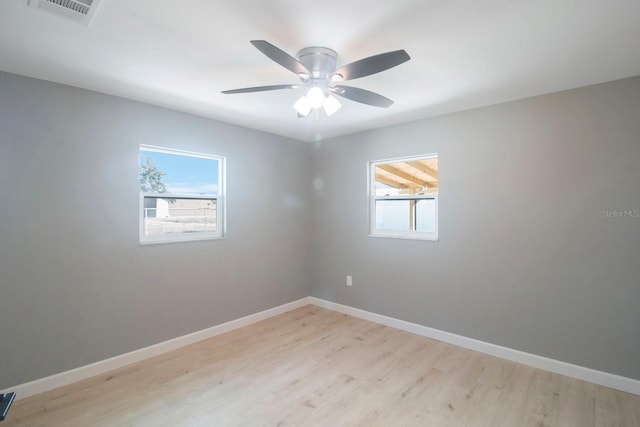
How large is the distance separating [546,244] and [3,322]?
4447 mm

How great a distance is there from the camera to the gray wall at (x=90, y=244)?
225 cm

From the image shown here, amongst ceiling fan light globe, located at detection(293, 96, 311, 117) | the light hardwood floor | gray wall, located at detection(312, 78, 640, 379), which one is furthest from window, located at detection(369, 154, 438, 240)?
ceiling fan light globe, located at detection(293, 96, 311, 117)

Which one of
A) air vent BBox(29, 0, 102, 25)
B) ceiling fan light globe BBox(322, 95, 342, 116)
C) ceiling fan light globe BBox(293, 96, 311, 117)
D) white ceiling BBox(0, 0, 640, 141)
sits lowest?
ceiling fan light globe BBox(293, 96, 311, 117)

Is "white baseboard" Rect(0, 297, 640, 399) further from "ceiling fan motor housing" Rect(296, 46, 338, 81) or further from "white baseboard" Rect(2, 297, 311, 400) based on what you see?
"ceiling fan motor housing" Rect(296, 46, 338, 81)

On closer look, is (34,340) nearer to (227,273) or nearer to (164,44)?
(227,273)

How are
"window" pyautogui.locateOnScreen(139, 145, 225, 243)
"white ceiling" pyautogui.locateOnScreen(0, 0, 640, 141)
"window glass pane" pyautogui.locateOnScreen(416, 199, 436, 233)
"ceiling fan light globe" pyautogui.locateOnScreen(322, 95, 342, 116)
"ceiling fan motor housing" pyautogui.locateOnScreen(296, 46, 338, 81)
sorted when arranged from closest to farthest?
1. "white ceiling" pyautogui.locateOnScreen(0, 0, 640, 141)
2. "ceiling fan motor housing" pyautogui.locateOnScreen(296, 46, 338, 81)
3. "ceiling fan light globe" pyautogui.locateOnScreen(322, 95, 342, 116)
4. "window" pyautogui.locateOnScreen(139, 145, 225, 243)
5. "window glass pane" pyautogui.locateOnScreen(416, 199, 436, 233)

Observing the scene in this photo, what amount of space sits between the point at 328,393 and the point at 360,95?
7.40 ft

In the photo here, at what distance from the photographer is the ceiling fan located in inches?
62.9

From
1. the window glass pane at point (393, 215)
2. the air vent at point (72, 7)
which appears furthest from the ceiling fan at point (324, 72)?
the window glass pane at point (393, 215)

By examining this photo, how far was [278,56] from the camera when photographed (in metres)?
1.55

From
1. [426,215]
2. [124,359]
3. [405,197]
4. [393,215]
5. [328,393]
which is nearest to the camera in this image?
[328,393]

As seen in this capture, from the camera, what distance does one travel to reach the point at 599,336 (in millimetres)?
2430

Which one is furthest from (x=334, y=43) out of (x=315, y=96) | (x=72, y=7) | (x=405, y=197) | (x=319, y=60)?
(x=405, y=197)

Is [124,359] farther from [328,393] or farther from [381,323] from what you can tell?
[381,323]
